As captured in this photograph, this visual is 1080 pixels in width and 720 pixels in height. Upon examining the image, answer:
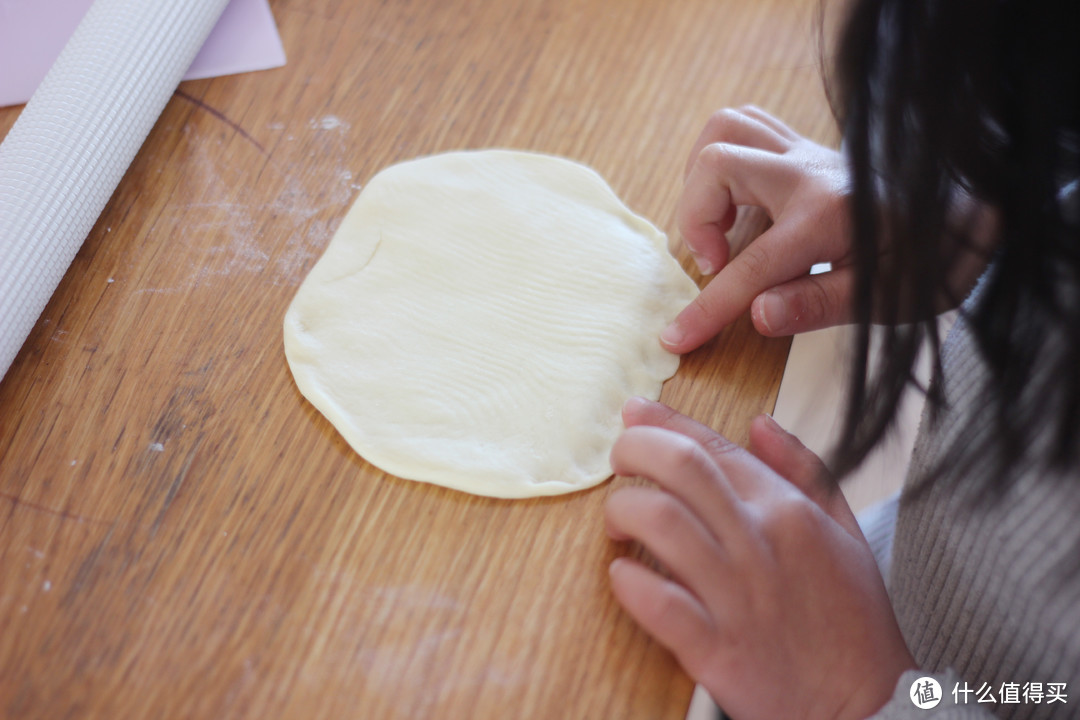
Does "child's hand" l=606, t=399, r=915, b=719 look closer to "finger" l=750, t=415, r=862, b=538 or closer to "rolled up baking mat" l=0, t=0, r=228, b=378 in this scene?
"finger" l=750, t=415, r=862, b=538

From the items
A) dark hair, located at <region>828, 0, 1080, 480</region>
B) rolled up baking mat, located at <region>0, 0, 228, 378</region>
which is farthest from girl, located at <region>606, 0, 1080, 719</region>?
rolled up baking mat, located at <region>0, 0, 228, 378</region>

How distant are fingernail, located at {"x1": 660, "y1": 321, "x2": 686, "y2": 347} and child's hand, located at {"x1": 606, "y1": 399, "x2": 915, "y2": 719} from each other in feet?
0.46

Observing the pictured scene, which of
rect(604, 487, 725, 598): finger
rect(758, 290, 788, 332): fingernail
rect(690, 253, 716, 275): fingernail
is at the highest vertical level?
rect(758, 290, 788, 332): fingernail

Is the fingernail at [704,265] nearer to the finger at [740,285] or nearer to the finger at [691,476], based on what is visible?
the finger at [740,285]

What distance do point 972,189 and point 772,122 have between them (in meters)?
0.38

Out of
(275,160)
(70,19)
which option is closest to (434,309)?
(275,160)

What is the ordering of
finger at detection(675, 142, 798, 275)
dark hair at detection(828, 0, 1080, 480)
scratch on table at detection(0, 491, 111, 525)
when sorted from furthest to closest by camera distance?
finger at detection(675, 142, 798, 275) < scratch on table at detection(0, 491, 111, 525) < dark hair at detection(828, 0, 1080, 480)

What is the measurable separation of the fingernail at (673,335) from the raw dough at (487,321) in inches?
0.6

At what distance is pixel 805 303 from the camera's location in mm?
675

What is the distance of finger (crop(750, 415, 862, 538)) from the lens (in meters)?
0.62

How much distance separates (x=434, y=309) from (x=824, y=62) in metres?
0.38

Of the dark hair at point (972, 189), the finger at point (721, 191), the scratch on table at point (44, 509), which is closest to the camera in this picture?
the dark hair at point (972, 189)

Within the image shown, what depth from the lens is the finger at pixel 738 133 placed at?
76 centimetres

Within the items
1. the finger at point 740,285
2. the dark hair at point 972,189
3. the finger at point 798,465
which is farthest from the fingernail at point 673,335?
the dark hair at point 972,189
